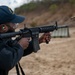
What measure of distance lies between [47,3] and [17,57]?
166ft

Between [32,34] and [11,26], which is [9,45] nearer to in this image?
[11,26]

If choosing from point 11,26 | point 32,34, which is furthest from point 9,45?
point 32,34

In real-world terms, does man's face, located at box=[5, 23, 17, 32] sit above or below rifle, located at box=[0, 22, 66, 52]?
above

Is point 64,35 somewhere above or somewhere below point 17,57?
below

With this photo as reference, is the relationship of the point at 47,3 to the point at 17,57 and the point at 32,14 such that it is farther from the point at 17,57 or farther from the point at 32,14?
the point at 17,57

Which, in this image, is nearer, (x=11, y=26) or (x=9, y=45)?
(x=9, y=45)

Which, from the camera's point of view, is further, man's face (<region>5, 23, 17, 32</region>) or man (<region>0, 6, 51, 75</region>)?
man's face (<region>5, 23, 17, 32</region>)

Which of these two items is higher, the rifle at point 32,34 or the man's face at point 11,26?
the man's face at point 11,26

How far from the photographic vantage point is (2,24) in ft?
10.4

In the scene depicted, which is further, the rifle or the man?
the rifle

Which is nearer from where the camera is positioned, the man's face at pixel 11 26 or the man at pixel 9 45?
the man at pixel 9 45

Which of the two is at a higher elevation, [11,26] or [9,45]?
[11,26]

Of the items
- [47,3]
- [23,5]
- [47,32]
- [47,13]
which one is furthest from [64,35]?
[23,5]

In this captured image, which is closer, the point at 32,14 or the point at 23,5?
the point at 32,14
